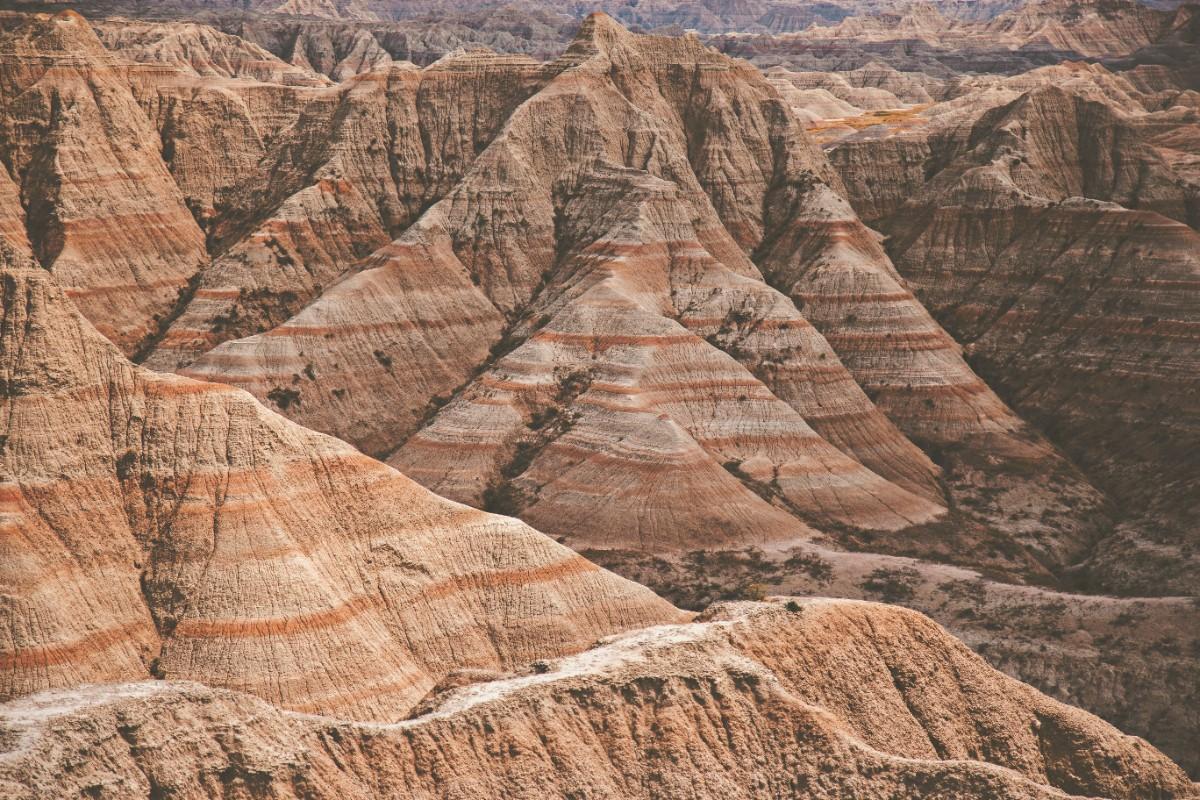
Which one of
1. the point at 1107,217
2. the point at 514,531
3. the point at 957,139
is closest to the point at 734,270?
the point at 1107,217

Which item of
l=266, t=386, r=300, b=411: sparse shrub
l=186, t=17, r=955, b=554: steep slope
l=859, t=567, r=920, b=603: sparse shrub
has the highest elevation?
l=186, t=17, r=955, b=554: steep slope

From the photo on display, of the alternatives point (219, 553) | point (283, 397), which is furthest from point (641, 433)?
point (219, 553)

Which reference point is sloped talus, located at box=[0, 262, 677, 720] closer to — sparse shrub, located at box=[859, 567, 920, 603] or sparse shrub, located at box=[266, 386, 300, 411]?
sparse shrub, located at box=[859, 567, 920, 603]

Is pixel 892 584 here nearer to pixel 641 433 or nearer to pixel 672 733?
pixel 641 433

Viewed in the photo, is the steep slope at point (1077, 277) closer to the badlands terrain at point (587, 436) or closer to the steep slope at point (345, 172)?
the badlands terrain at point (587, 436)

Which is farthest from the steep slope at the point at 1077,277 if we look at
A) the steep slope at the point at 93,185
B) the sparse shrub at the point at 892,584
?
the steep slope at the point at 93,185

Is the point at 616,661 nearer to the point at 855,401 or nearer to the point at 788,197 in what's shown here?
the point at 855,401

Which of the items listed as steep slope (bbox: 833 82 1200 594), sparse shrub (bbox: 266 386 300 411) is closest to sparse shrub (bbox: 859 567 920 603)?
steep slope (bbox: 833 82 1200 594)
